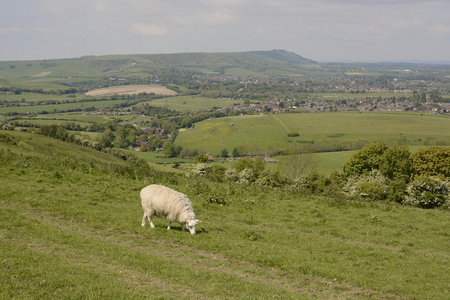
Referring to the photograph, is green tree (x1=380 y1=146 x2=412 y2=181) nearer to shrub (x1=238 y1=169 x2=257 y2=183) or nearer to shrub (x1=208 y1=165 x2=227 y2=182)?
shrub (x1=238 y1=169 x2=257 y2=183)

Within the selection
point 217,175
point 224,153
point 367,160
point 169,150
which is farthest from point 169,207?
point 169,150

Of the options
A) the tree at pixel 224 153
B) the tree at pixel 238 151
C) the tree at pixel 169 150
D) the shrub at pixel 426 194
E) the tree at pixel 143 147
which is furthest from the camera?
the tree at pixel 143 147

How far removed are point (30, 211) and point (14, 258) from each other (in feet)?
30.9

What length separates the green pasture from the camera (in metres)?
149

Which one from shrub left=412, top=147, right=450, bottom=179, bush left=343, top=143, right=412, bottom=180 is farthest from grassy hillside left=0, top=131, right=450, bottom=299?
shrub left=412, top=147, right=450, bottom=179

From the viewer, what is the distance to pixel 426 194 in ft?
129

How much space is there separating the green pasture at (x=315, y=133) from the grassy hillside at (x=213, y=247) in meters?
117

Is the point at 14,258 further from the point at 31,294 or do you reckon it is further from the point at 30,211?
the point at 30,211

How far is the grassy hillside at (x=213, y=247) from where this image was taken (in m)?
12.4

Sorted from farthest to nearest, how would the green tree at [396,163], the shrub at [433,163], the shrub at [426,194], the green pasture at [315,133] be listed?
the green pasture at [315,133], the green tree at [396,163], the shrub at [433,163], the shrub at [426,194]

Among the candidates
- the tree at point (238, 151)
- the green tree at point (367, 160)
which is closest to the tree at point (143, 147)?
the tree at point (238, 151)

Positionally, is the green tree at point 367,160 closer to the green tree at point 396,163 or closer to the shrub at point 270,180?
the green tree at point 396,163

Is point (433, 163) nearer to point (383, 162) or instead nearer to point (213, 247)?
point (383, 162)

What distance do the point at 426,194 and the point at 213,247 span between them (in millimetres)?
33280
